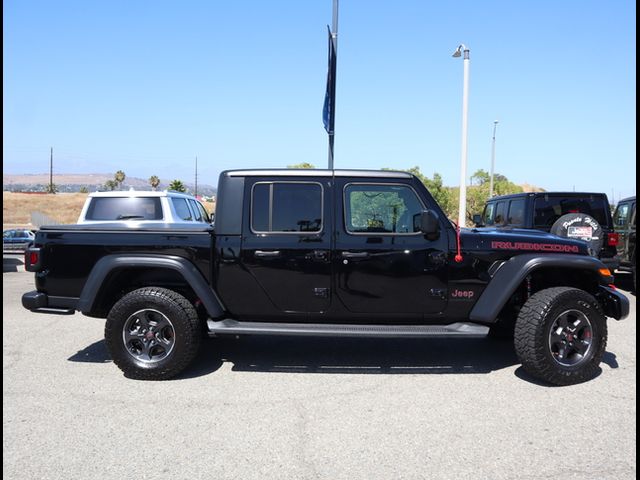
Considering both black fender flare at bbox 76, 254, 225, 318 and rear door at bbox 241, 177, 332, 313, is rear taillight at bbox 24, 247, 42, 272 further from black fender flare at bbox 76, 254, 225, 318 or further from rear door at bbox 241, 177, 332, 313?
rear door at bbox 241, 177, 332, 313

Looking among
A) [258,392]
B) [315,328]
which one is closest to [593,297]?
[315,328]

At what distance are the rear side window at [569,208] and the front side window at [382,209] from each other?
205 inches

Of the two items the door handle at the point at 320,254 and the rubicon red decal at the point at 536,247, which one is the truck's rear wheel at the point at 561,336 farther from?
the door handle at the point at 320,254

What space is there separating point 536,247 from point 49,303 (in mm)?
4632

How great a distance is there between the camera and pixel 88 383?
4340 mm

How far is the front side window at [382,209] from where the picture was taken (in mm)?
4500

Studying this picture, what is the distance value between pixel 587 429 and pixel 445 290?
153cm

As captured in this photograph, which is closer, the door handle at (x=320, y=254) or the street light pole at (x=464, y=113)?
the door handle at (x=320, y=254)

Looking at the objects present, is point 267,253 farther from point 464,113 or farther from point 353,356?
point 464,113

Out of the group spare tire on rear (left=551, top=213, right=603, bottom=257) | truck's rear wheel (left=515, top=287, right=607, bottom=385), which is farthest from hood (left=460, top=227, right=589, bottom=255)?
spare tire on rear (left=551, top=213, right=603, bottom=257)

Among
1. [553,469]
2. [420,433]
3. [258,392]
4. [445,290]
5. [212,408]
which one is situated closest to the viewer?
[553,469]

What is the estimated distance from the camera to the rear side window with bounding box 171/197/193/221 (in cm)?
896

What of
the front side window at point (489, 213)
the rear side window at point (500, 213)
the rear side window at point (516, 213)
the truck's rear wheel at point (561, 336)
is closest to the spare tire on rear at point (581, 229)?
the rear side window at point (516, 213)

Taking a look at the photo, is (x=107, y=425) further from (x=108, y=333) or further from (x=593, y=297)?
(x=593, y=297)
